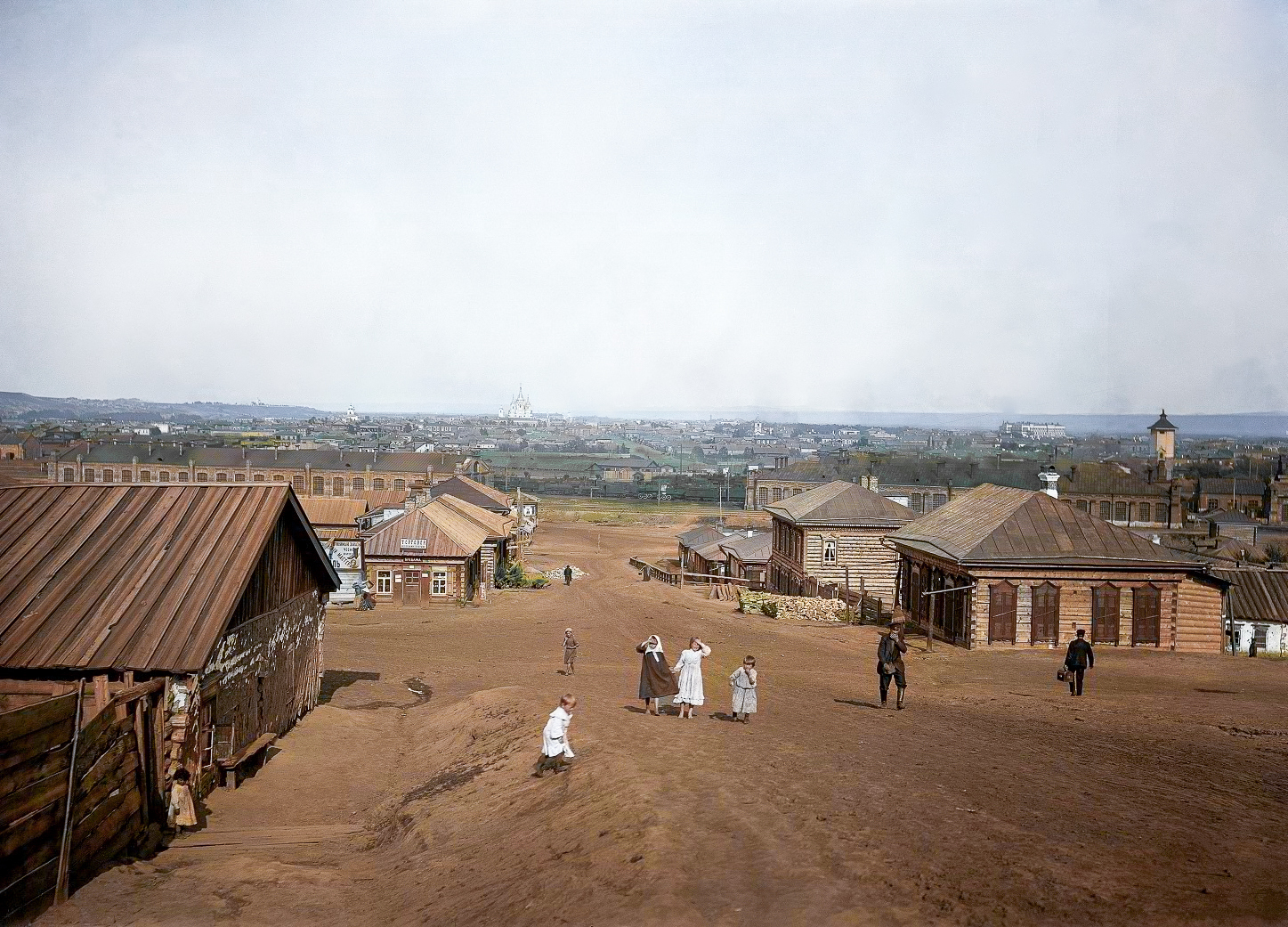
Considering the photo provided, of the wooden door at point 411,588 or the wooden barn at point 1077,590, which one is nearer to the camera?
the wooden barn at point 1077,590

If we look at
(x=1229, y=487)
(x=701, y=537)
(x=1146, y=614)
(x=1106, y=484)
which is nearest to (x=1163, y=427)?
(x=1229, y=487)

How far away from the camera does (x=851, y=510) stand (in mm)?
53594

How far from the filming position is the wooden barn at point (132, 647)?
1225cm

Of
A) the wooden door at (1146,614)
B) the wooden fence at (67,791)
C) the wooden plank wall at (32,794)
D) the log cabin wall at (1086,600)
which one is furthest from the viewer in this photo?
the wooden door at (1146,614)

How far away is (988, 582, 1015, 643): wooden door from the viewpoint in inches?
1388

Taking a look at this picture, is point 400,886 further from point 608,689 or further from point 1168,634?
point 1168,634

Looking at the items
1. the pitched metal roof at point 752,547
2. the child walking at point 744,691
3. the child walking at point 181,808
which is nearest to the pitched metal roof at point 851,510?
the pitched metal roof at point 752,547

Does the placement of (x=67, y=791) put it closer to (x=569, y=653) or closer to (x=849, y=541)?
(x=569, y=653)

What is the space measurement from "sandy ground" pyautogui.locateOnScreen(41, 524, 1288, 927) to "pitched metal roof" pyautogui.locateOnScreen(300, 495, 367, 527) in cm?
2677

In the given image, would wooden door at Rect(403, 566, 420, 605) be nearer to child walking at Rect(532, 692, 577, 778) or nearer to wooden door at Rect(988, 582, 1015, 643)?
wooden door at Rect(988, 582, 1015, 643)

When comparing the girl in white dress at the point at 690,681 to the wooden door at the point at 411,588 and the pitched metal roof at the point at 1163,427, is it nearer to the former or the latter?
the wooden door at the point at 411,588

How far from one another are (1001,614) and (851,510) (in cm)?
1856

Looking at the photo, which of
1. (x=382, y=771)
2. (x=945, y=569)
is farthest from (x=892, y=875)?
(x=945, y=569)

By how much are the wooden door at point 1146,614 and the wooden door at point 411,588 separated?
106ft
